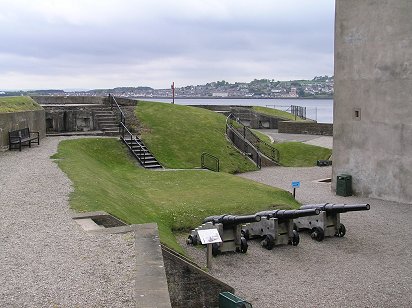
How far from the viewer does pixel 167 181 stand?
20438mm

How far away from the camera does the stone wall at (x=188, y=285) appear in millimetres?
9891

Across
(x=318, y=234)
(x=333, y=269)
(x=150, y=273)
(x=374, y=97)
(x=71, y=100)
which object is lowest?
(x=333, y=269)

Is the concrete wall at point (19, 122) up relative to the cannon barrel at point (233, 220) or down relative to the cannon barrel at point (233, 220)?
up

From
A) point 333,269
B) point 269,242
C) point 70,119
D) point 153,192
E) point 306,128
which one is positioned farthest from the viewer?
point 306,128

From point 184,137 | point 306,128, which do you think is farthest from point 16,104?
point 306,128

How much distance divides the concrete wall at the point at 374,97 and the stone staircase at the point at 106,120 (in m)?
11.4

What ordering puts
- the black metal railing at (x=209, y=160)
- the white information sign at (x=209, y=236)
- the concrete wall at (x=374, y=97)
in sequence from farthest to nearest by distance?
the black metal railing at (x=209, y=160), the concrete wall at (x=374, y=97), the white information sign at (x=209, y=236)

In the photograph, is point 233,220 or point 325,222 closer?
point 233,220

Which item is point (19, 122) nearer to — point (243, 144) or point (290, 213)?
point (290, 213)

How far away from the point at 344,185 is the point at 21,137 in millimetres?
13485

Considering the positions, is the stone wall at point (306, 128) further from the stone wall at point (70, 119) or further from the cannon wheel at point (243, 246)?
the cannon wheel at point (243, 246)

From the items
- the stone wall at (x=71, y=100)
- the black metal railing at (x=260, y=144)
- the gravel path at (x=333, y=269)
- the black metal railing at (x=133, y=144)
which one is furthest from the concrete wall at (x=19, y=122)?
the black metal railing at (x=260, y=144)

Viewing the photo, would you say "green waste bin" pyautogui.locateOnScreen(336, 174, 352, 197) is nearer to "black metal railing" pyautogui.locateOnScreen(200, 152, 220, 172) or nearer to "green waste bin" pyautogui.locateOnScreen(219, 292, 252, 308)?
"black metal railing" pyautogui.locateOnScreen(200, 152, 220, 172)

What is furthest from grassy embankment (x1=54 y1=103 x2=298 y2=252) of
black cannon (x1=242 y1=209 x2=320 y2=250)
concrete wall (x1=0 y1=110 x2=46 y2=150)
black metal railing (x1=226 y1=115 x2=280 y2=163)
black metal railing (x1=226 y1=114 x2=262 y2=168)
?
concrete wall (x1=0 y1=110 x2=46 y2=150)
